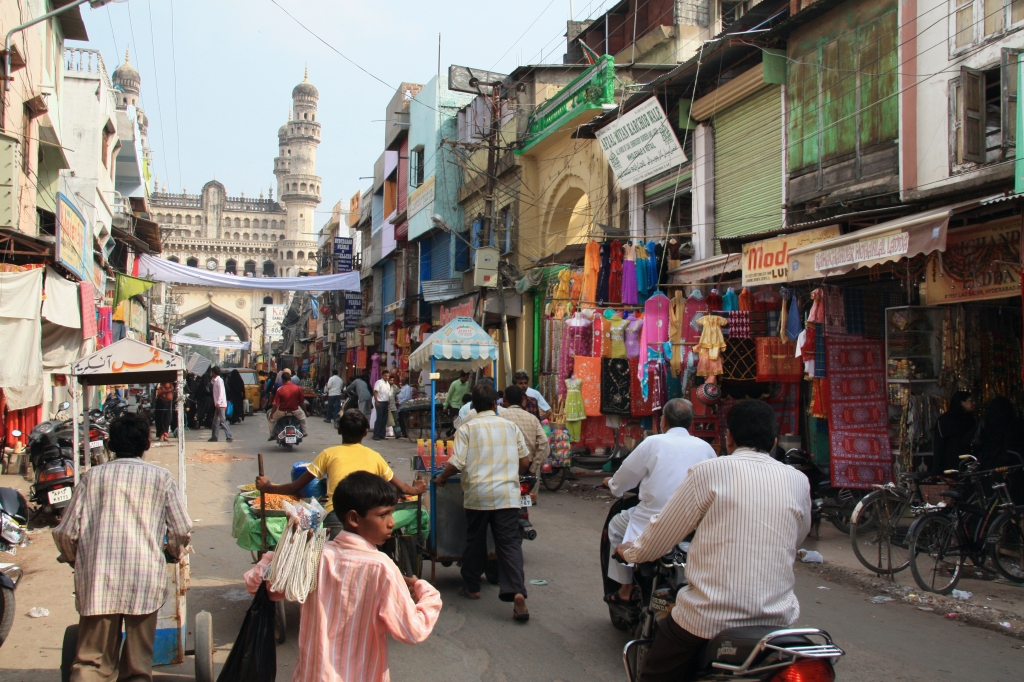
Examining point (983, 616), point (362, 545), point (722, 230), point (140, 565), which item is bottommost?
point (983, 616)

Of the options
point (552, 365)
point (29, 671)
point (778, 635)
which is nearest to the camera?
point (778, 635)

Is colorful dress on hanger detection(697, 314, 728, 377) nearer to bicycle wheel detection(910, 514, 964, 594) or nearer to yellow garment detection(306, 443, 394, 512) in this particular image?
bicycle wheel detection(910, 514, 964, 594)

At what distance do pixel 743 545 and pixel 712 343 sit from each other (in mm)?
7627

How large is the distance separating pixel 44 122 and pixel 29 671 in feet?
41.4

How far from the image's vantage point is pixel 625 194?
15.1 m

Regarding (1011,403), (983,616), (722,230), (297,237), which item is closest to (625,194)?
(722,230)

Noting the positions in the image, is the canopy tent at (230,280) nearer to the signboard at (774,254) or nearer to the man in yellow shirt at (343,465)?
the signboard at (774,254)

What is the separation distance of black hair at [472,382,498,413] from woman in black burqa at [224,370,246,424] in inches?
756

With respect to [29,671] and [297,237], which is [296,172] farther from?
[29,671]

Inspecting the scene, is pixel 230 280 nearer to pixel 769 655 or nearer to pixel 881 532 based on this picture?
pixel 881 532

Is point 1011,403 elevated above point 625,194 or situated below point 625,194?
below

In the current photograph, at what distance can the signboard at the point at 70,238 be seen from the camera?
531 inches

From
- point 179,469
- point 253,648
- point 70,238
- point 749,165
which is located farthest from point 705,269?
point 70,238

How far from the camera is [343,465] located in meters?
5.17
